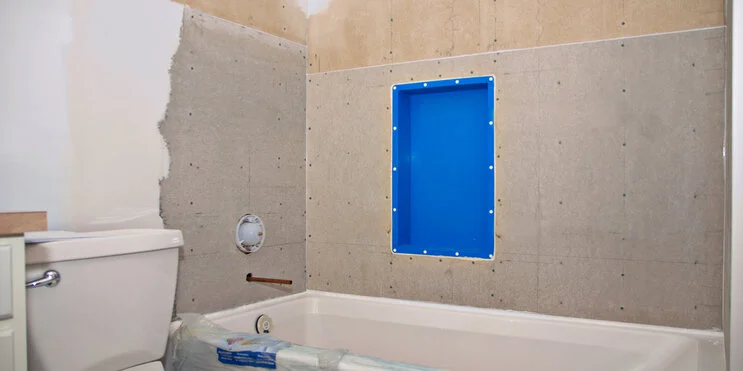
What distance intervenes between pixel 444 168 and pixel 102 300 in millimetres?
1299

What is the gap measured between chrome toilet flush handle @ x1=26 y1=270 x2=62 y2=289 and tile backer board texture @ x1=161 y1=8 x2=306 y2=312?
518 mm

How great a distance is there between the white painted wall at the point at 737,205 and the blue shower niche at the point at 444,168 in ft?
4.08

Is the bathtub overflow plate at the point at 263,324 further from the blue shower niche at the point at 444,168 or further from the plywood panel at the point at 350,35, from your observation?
the plywood panel at the point at 350,35

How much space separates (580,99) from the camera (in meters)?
1.86

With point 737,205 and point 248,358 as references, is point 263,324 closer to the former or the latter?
point 248,358

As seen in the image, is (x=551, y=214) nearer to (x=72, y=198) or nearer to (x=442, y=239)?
(x=442, y=239)

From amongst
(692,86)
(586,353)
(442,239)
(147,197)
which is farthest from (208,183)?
(692,86)

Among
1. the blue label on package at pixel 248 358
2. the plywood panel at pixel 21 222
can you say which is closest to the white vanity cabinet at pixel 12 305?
the plywood panel at pixel 21 222

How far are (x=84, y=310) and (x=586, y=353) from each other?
149 cm

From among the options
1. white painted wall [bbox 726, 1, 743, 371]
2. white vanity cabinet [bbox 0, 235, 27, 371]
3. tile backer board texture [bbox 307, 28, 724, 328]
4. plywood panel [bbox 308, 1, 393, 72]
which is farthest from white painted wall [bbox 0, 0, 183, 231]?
white painted wall [bbox 726, 1, 743, 371]

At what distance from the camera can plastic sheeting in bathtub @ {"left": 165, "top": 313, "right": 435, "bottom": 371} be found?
133 cm

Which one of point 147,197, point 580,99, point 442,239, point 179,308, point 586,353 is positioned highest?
point 580,99

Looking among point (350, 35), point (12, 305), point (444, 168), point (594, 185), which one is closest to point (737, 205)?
point (594, 185)

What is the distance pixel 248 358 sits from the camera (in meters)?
1.45
